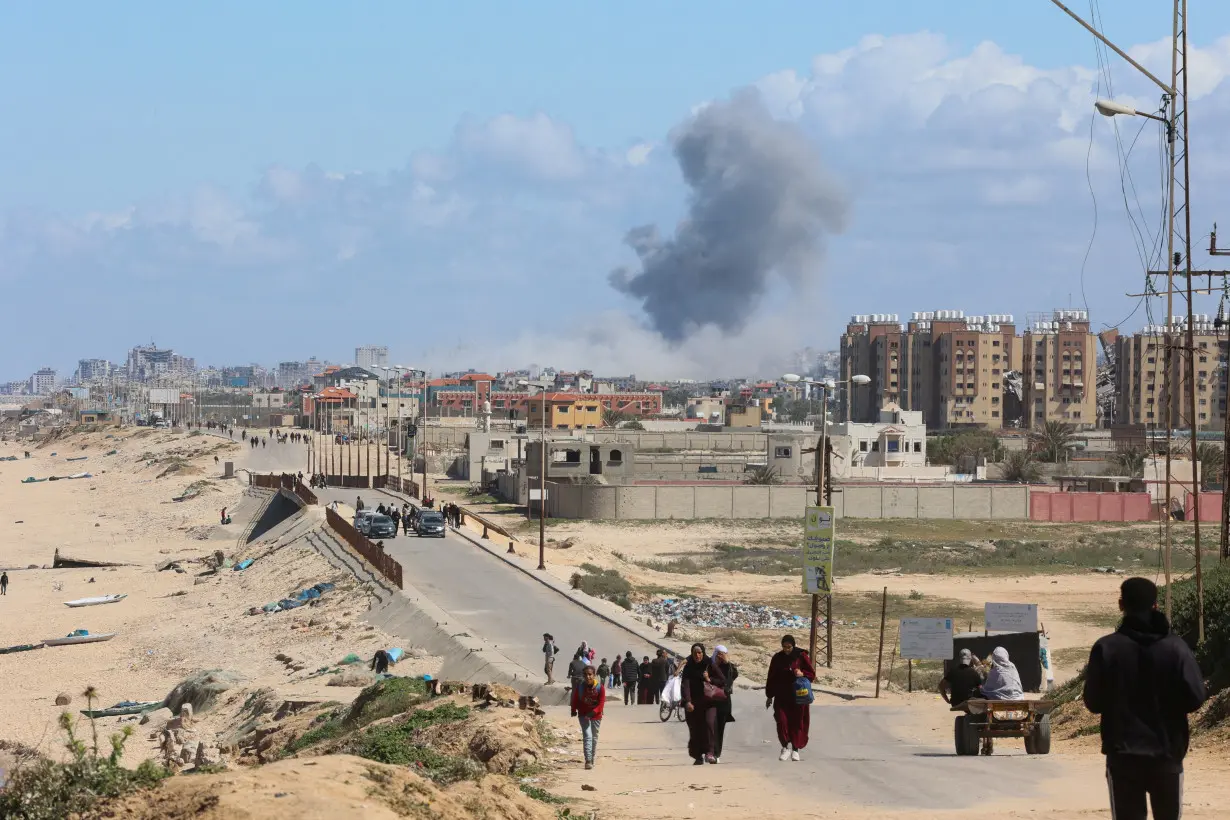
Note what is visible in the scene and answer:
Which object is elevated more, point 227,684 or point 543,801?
point 543,801

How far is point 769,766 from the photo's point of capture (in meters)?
15.0

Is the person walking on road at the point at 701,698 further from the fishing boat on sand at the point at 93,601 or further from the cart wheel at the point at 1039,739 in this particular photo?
the fishing boat on sand at the point at 93,601

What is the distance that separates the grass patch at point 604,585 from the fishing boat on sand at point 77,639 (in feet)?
43.5

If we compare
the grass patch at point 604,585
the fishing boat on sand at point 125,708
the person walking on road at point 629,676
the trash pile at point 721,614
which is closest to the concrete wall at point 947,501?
the grass patch at point 604,585

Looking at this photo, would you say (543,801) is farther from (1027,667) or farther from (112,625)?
(112,625)

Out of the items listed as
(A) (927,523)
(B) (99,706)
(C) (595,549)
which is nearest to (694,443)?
(A) (927,523)

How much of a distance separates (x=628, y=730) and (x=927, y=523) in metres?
60.0

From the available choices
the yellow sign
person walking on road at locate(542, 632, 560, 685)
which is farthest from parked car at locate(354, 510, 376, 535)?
the yellow sign

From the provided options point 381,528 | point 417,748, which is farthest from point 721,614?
point 417,748

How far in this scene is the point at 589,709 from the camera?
1532 centimetres

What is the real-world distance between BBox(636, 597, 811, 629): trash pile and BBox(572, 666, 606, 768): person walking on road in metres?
23.3

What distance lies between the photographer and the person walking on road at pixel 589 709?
15.3 m

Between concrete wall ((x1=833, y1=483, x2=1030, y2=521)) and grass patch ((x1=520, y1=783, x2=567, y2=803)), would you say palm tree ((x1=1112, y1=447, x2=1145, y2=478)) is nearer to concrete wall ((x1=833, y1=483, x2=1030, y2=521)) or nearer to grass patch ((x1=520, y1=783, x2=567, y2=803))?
concrete wall ((x1=833, y1=483, x2=1030, y2=521))

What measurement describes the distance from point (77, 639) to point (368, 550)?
28.2ft
